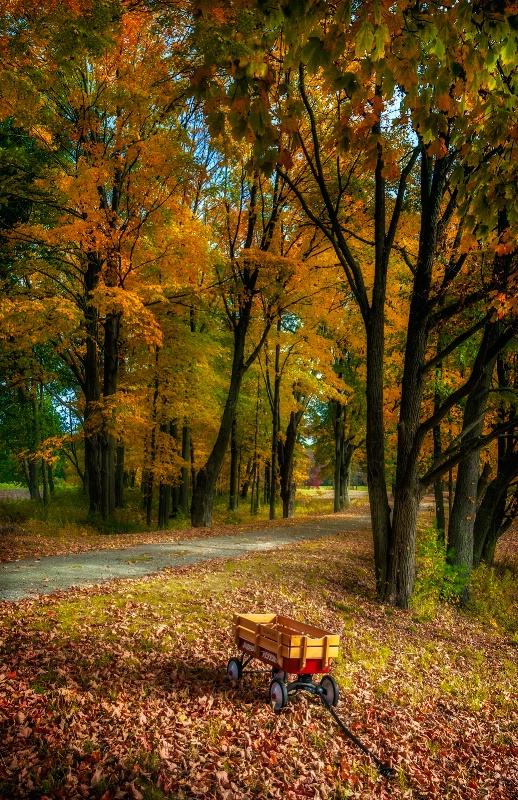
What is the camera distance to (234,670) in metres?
5.93

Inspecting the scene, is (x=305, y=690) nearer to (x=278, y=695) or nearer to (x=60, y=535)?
(x=278, y=695)

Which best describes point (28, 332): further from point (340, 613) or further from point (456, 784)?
point (456, 784)

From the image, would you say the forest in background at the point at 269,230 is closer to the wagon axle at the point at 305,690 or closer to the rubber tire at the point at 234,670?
the wagon axle at the point at 305,690

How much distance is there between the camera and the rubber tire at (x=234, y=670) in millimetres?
5895

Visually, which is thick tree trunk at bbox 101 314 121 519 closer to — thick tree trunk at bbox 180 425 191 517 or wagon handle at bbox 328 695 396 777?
thick tree trunk at bbox 180 425 191 517

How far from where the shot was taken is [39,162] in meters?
16.2

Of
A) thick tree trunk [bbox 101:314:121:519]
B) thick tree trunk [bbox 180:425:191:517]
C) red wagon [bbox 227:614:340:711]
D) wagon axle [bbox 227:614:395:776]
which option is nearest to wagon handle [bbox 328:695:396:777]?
wagon axle [bbox 227:614:395:776]

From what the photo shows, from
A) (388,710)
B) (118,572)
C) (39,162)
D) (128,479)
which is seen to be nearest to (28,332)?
(39,162)

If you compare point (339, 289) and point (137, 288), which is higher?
point (339, 289)

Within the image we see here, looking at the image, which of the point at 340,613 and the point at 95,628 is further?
the point at 340,613

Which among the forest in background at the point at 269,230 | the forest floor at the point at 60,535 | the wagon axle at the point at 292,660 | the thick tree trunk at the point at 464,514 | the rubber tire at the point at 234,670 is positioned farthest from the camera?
the thick tree trunk at the point at 464,514

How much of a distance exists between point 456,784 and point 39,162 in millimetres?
16369

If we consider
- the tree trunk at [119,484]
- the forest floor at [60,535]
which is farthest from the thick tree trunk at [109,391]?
the tree trunk at [119,484]

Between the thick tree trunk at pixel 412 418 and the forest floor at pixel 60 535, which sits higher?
the thick tree trunk at pixel 412 418
